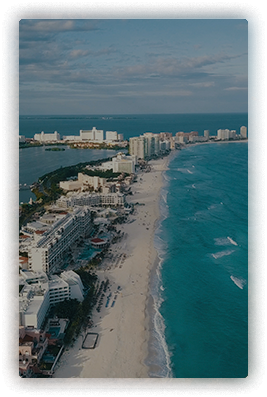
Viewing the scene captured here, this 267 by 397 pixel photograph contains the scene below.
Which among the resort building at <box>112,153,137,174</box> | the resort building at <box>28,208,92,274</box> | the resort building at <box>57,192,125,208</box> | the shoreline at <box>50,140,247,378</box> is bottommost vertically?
the shoreline at <box>50,140,247,378</box>

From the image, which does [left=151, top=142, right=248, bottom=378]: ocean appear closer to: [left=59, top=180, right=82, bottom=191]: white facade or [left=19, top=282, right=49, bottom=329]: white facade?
[left=19, top=282, right=49, bottom=329]: white facade

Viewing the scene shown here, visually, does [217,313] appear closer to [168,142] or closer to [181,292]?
[181,292]

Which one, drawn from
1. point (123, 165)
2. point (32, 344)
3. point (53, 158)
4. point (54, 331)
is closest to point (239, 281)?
point (54, 331)

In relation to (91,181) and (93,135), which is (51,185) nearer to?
(91,181)

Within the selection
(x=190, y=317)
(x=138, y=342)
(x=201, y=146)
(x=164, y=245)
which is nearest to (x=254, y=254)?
(x=138, y=342)

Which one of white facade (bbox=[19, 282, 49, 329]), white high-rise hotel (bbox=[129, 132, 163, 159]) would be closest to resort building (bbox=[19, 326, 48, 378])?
white facade (bbox=[19, 282, 49, 329])

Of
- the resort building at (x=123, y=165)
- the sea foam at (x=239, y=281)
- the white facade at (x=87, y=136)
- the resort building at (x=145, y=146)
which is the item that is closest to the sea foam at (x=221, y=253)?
the sea foam at (x=239, y=281)
